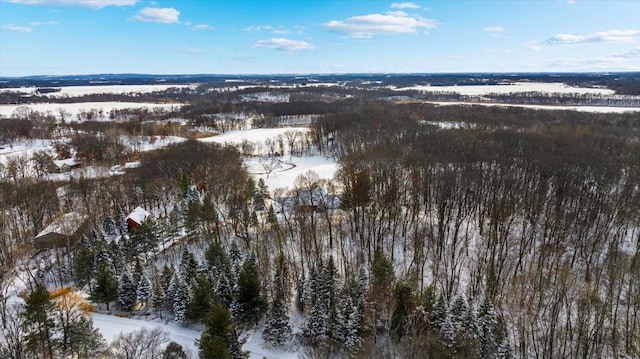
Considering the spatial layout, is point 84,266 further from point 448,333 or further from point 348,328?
point 448,333

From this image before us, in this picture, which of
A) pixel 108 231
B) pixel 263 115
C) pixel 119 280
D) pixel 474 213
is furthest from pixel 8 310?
pixel 263 115

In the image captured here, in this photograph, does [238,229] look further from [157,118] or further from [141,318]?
[157,118]

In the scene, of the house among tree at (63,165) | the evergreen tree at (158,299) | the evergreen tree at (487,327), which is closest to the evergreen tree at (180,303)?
the evergreen tree at (158,299)

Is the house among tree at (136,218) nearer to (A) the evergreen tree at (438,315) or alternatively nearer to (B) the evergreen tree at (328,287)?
(B) the evergreen tree at (328,287)

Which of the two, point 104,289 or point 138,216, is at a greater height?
point 138,216

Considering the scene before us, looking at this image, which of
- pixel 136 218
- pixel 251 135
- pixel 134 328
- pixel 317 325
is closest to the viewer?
pixel 317 325

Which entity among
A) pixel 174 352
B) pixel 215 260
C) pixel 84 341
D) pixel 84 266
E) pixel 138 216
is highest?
pixel 138 216

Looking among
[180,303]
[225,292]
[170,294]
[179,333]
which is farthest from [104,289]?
[225,292]
